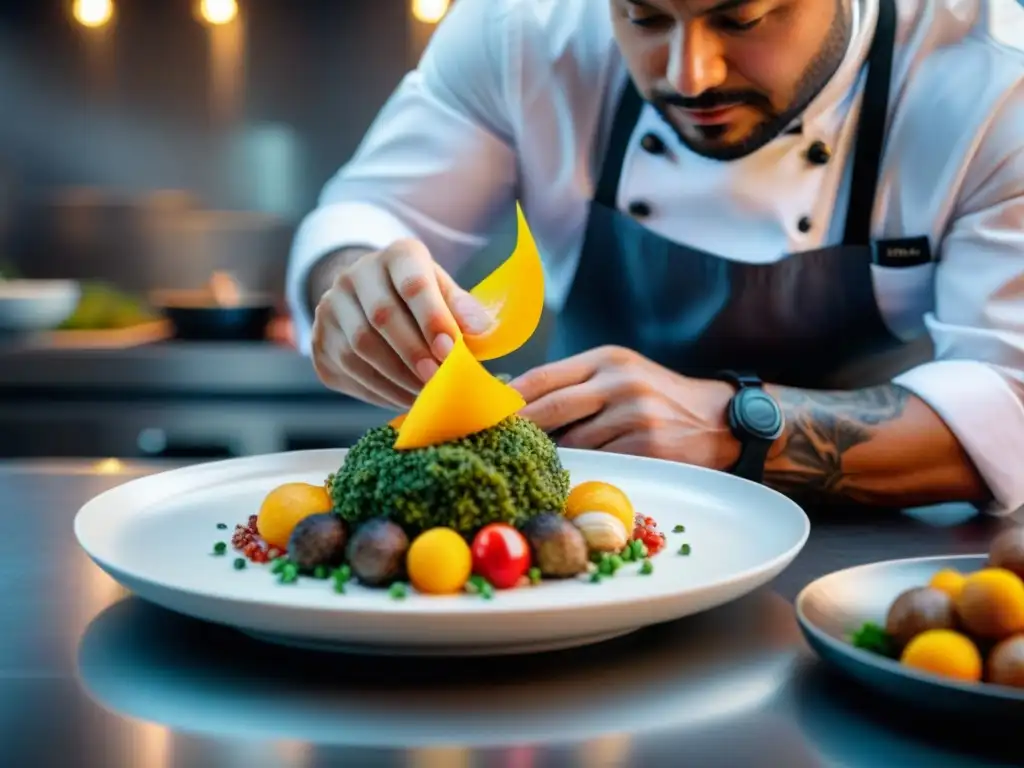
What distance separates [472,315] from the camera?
3.44 feet

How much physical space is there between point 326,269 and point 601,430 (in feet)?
1.72

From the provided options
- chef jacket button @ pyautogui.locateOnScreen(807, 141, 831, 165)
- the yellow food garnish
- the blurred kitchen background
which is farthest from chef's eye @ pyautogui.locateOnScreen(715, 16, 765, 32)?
the blurred kitchen background

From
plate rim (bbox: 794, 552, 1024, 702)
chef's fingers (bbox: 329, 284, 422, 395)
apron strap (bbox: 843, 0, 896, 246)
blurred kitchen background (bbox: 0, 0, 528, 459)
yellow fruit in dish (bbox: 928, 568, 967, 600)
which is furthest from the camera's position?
blurred kitchen background (bbox: 0, 0, 528, 459)

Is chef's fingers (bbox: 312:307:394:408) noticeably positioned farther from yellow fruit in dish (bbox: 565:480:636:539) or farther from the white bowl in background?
the white bowl in background

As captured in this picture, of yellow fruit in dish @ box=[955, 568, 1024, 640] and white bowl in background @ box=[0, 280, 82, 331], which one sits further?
white bowl in background @ box=[0, 280, 82, 331]

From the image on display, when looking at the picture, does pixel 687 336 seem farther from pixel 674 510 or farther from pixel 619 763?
pixel 619 763

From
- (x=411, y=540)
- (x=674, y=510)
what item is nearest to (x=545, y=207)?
(x=674, y=510)

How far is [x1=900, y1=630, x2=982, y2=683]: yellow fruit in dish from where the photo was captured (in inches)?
24.5

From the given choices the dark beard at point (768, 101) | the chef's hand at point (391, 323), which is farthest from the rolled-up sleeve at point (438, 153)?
the chef's hand at point (391, 323)

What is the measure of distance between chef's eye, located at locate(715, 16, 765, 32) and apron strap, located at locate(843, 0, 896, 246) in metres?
0.31

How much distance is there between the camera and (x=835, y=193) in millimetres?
1606

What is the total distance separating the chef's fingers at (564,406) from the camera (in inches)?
50.8

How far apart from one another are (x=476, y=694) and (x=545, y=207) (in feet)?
3.83

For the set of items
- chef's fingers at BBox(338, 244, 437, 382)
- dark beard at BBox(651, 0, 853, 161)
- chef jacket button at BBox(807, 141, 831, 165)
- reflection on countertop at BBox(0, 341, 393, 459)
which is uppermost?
dark beard at BBox(651, 0, 853, 161)
